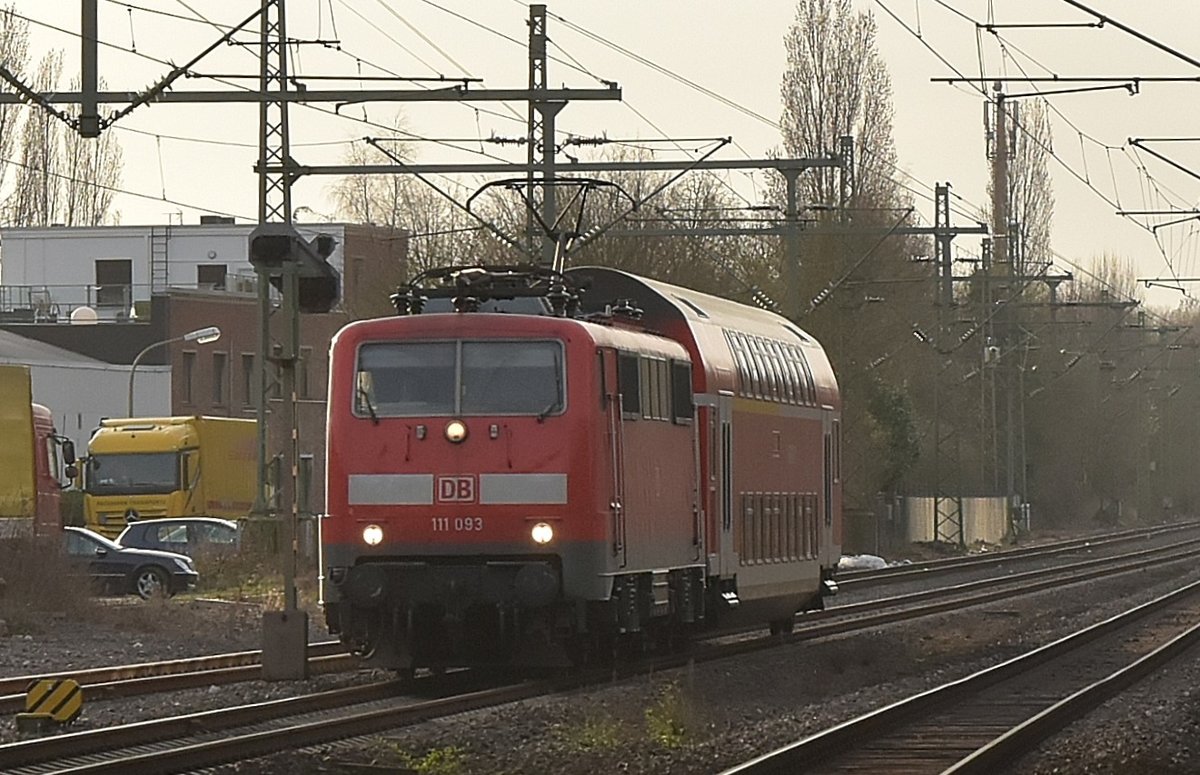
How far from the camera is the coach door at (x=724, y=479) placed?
23.9 meters

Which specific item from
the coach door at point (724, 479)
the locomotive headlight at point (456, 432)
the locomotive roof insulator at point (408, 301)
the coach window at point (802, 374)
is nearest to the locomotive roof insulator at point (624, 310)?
the coach door at point (724, 479)

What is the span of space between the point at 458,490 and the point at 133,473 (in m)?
32.7

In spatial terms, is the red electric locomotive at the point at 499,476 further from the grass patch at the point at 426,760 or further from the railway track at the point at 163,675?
the grass patch at the point at 426,760

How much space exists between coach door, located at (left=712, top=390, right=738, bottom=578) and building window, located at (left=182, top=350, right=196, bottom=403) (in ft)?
159

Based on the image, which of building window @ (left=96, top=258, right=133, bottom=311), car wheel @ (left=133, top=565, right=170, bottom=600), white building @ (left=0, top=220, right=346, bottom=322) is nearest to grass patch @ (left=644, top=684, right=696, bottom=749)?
car wheel @ (left=133, top=565, right=170, bottom=600)

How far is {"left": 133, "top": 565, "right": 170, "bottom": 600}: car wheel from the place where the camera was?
123 feet

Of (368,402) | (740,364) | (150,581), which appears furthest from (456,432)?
(150,581)

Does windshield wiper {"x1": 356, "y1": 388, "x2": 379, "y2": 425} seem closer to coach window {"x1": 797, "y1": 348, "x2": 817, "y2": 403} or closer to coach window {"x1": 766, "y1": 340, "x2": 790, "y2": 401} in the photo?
coach window {"x1": 766, "y1": 340, "x2": 790, "y2": 401}

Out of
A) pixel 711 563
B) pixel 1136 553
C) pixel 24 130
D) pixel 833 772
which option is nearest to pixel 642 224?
pixel 1136 553

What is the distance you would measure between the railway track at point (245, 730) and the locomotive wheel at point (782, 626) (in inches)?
203

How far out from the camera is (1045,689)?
844 inches

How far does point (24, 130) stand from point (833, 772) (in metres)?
77.7

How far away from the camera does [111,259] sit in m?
88.9

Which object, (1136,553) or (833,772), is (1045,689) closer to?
(833,772)
